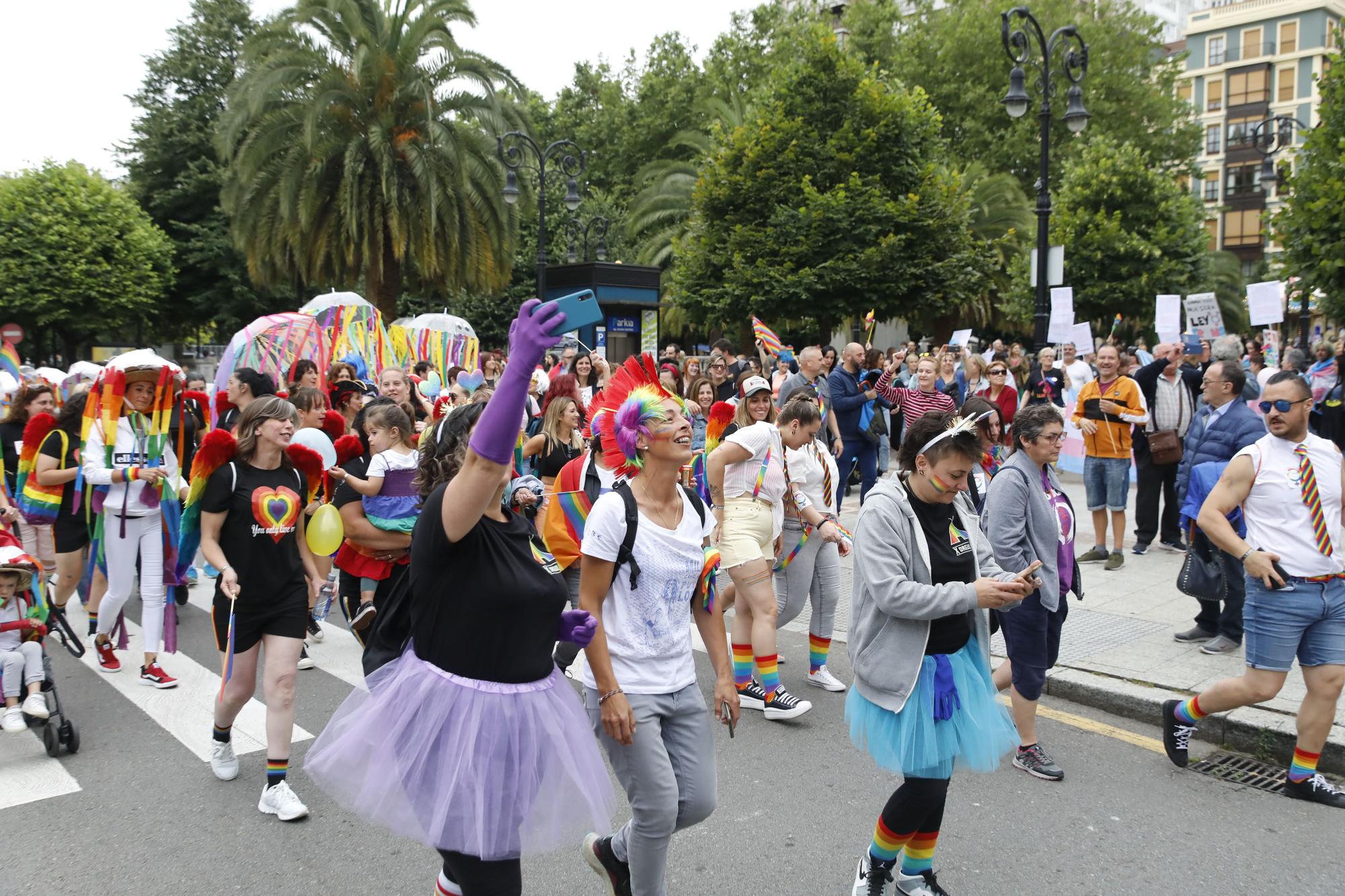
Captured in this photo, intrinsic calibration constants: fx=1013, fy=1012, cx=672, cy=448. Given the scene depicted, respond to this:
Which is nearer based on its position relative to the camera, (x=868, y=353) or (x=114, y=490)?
(x=114, y=490)

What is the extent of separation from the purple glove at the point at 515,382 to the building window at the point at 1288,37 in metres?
81.5

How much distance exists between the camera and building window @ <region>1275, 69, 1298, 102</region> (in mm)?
68000

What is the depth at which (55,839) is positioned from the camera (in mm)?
4250

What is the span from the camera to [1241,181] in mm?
67500

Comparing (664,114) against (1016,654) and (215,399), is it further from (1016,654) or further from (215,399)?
(1016,654)

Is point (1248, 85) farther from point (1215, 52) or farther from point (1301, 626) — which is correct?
point (1301, 626)

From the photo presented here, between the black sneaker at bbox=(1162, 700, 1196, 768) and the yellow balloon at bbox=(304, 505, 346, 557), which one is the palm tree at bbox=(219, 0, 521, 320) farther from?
the black sneaker at bbox=(1162, 700, 1196, 768)

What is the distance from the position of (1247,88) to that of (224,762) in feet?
264

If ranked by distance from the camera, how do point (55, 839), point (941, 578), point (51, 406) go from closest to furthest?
point (941, 578), point (55, 839), point (51, 406)

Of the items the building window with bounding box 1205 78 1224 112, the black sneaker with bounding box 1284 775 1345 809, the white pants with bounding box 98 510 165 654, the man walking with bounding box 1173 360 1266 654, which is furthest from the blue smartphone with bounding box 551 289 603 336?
the building window with bounding box 1205 78 1224 112

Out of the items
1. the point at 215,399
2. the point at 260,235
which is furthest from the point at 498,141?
the point at 215,399

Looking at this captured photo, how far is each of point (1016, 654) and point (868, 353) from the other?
25.4ft

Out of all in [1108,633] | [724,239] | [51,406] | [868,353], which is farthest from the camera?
[724,239]

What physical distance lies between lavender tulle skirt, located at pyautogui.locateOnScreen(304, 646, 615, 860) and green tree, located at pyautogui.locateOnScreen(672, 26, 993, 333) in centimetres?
2047
